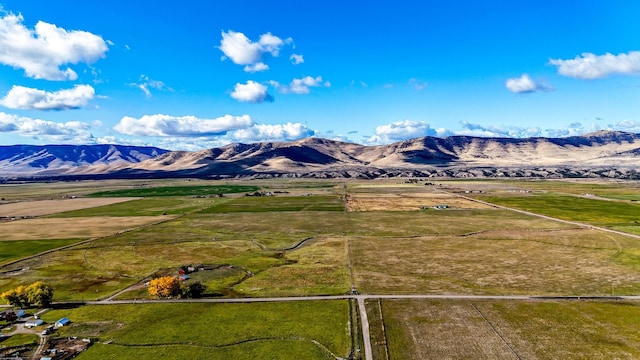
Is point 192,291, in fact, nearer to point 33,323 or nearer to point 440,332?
point 33,323

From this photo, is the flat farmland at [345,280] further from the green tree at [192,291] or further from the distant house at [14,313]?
the distant house at [14,313]

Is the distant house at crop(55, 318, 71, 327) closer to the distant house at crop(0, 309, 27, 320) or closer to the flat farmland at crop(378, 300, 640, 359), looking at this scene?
the distant house at crop(0, 309, 27, 320)

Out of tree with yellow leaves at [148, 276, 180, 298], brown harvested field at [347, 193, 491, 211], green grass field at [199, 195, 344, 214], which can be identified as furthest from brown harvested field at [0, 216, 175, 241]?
brown harvested field at [347, 193, 491, 211]

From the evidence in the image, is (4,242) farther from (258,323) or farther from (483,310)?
(483,310)

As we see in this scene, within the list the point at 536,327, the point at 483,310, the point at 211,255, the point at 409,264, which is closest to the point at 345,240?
the point at 409,264

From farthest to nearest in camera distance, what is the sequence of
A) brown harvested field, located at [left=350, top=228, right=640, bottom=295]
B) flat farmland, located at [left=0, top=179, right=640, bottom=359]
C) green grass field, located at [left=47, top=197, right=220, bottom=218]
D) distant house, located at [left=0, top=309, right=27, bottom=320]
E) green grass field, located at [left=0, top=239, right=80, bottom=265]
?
green grass field, located at [left=47, top=197, right=220, bottom=218] < green grass field, located at [left=0, top=239, right=80, bottom=265] < brown harvested field, located at [left=350, top=228, right=640, bottom=295] < distant house, located at [left=0, top=309, right=27, bottom=320] < flat farmland, located at [left=0, top=179, right=640, bottom=359]

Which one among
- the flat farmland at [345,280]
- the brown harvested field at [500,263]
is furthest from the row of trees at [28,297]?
the brown harvested field at [500,263]
